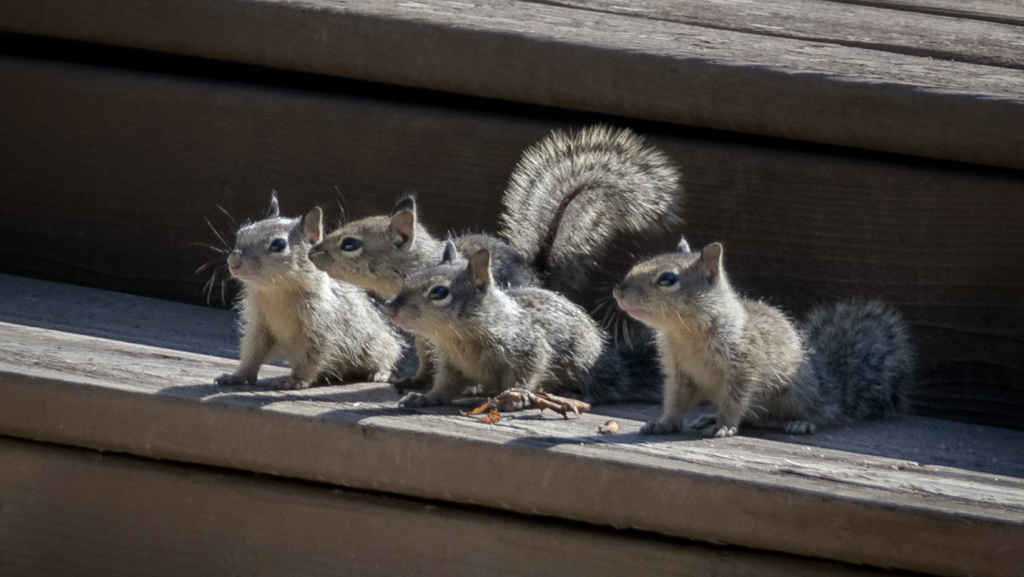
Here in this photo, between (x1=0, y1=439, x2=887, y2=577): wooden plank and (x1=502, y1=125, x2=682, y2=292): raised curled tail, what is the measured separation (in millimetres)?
1086

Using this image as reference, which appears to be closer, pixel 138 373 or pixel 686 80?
pixel 138 373

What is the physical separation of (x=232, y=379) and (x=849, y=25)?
1890mm

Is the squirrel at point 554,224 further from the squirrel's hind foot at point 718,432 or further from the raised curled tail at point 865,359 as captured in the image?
the squirrel's hind foot at point 718,432

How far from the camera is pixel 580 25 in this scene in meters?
3.42

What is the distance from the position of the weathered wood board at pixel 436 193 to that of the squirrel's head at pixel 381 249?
9 cm

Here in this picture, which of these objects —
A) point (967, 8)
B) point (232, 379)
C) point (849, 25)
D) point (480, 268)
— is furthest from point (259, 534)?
point (967, 8)

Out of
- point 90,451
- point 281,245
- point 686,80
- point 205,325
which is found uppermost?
point 686,80

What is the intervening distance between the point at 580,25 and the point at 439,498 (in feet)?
5.02

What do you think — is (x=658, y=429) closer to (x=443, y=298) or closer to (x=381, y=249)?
(x=443, y=298)

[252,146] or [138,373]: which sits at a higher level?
[252,146]

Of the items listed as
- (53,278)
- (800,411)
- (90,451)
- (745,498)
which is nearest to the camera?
(745,498)

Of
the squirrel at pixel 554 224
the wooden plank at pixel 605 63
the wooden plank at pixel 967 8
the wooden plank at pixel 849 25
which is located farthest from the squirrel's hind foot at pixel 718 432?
the wooden plank at pixel 967 8

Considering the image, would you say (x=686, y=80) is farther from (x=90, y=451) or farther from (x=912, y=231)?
(x=90, y=451)

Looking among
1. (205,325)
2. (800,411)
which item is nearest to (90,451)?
(205,325)
